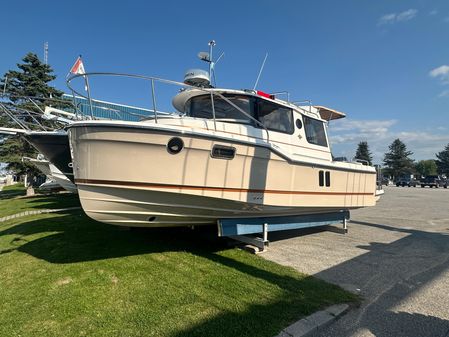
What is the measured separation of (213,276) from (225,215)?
118 centimetres

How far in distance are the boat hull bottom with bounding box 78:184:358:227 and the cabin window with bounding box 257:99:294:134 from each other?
66.1 inches

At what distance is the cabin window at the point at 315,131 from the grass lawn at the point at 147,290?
3.03m

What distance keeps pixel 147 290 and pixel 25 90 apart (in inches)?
915

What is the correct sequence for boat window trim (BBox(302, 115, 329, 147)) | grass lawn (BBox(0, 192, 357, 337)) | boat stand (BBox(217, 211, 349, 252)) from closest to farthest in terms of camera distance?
1. grass lawn (BBox(0, 192, 357, 337))
2. boat stand (BBox(217, 211, 349, 252))
3. boat window trim (BBox(302, 115, 329, 147))

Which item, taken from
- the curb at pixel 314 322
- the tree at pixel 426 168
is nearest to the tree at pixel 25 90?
the curb at pixel 314 322

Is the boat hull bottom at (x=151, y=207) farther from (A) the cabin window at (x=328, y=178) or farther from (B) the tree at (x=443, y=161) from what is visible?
(B) the tree at (x=443, y=161)

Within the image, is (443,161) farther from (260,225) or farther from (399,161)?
(260,225)

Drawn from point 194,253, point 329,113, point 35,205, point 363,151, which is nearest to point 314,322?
point 194,253

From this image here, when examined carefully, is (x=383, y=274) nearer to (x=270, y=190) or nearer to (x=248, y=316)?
(x=270, y=190)

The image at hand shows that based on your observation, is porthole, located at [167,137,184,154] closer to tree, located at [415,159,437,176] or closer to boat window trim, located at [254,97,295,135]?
boat window trim, located at [254,97,295,135]

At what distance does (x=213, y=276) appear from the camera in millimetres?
4582

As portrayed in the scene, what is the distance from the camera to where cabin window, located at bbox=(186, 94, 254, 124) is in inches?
224

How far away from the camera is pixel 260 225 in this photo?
19.8ft

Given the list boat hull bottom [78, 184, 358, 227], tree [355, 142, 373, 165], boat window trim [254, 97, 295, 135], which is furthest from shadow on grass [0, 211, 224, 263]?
tree [355, 142, 373, 165]
